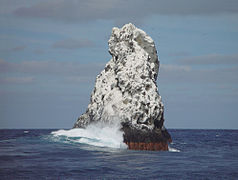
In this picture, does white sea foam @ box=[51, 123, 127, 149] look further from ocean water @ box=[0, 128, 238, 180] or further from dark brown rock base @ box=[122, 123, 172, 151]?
ocean water @ box=[0, 128, 238, 180]

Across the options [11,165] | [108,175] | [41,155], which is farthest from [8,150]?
[108,175]

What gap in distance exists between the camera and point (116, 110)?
52.0 metres

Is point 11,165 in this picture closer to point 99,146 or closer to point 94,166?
point 94,166

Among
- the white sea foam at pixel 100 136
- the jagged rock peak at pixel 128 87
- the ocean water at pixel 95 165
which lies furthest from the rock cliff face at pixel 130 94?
the ocean water at pixel 95 165

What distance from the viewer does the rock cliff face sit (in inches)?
1981

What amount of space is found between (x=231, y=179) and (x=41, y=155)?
18071 mm

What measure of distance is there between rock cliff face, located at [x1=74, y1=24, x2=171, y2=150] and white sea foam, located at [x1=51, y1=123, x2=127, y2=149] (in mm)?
873

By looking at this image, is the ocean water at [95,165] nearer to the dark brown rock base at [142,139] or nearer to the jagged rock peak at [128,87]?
the dark brown rock base at [142,139]

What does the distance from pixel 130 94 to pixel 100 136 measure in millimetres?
6866

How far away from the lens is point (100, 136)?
5309cm

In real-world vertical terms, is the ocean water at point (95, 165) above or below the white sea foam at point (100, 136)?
below

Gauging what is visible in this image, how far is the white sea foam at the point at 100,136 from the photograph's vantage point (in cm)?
4944

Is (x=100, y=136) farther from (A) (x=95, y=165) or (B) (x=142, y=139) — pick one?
(A) (x=95, y=165)

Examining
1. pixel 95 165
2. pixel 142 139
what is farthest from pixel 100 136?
pixel 95 165
